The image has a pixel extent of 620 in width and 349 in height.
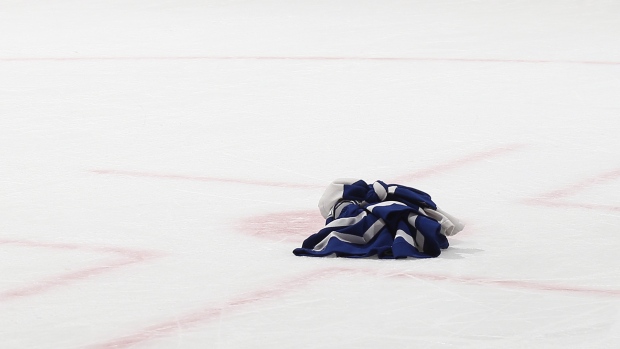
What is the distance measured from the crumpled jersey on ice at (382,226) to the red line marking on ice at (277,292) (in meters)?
0.15

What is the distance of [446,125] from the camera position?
19.7 feet

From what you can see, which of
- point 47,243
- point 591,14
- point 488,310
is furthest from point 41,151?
point 591,14

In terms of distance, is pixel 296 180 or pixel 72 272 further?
pixel 296 180

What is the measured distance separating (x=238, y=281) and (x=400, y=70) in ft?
15.5

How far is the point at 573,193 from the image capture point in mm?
4434

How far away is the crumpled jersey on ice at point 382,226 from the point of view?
11.7 ft

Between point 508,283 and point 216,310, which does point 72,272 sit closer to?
point 216,310

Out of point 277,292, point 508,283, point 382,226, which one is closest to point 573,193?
point 382,226

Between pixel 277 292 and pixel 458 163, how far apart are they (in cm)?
196

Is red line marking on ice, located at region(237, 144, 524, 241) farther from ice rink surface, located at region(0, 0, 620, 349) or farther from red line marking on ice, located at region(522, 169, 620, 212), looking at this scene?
red line marking on ice, located at region(522, 169, 620, 212)

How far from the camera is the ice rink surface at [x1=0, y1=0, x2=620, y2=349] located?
3.01m

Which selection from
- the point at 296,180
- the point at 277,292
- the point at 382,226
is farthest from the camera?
the point at 296,180

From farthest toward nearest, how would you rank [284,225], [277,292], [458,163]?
[458,163]
[284,225]
[277,292]

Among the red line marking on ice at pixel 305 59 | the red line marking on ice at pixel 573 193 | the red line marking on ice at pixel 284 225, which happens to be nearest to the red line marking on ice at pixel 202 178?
the red line marking on ice at pixel 284 225
